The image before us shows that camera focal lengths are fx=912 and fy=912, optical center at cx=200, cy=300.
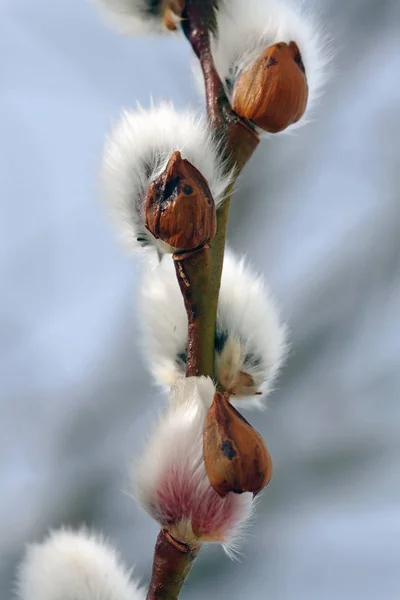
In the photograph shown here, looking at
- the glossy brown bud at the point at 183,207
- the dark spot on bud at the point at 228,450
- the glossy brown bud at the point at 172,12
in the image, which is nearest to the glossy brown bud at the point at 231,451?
the dark spot on bud at the point at 228,450

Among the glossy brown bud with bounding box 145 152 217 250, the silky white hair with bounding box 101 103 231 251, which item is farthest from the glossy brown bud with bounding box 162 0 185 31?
the glossy brown bud with bounding box 145 152 217 250

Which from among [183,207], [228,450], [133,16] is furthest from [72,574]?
[133,16]

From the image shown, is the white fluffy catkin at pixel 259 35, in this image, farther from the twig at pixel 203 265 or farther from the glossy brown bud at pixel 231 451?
the glossy brown bud at pixel 231 451

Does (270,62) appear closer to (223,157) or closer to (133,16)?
(223,157)

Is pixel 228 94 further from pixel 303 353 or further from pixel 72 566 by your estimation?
pixel 303 353

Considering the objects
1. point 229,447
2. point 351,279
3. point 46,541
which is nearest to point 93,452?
point 351,279

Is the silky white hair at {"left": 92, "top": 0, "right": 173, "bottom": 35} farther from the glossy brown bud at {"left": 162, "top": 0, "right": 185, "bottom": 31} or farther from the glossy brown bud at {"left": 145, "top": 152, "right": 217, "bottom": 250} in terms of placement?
the glossy brown bud at {"left": 145, "top": 152, "right": 217, "bottom": 250}

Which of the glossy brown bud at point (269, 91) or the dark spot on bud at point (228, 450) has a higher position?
the glossy brown bud at point (269, 91)
